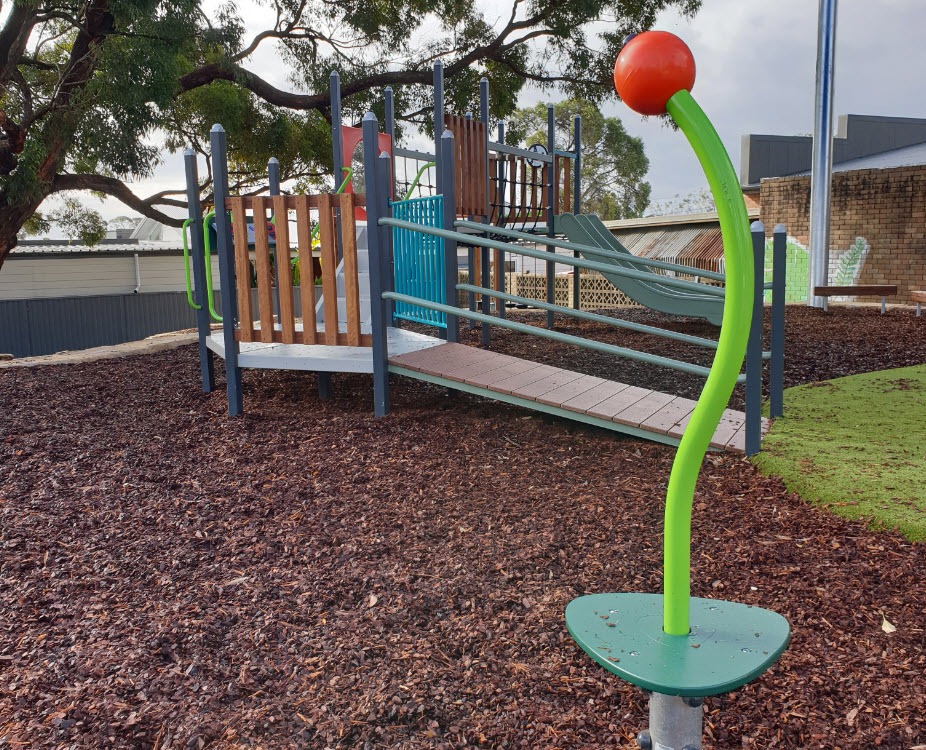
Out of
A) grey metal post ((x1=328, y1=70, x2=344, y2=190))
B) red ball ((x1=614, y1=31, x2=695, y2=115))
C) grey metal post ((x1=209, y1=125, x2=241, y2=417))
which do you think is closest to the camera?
red ball ((x1=614, y1=31, x2=695, y2=115))

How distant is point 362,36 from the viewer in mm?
13625

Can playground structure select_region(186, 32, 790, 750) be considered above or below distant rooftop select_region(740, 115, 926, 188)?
below

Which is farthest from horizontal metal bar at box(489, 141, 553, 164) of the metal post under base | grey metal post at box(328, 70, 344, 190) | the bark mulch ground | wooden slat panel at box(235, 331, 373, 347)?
A: the metal post under base

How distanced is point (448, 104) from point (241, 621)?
13.0m

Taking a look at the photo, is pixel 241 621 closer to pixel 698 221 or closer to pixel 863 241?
pixel 863 241

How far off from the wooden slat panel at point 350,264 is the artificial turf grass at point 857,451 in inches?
98.8

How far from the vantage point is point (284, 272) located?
5.13m

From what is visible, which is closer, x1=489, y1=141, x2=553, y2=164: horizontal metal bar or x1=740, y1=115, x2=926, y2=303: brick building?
x1=489, y1=141, x2=553, y2=164: horizontal metal bar

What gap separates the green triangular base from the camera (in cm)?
125

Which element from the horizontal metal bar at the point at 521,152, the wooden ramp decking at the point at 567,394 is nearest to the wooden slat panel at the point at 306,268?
the wooden ramp decking at the point at 567,394

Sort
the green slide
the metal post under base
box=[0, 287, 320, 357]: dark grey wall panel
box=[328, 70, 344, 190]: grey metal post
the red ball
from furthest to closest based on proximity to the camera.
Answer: box=[0, 287, 320, 357]: dark grey wall panel → box=[328, 70, 344, 190]: grey metal post → the green slide → the metal post under base → the red ball

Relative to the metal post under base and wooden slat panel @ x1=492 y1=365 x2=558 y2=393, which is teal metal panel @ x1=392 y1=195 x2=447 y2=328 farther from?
the metal post under base

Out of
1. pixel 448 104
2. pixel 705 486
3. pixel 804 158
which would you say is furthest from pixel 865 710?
pixel 804 158

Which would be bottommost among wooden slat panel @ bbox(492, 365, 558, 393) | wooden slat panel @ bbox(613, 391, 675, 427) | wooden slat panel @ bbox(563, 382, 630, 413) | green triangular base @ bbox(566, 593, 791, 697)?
wooden slat panel @ bbox(613, 391, 675, 427)
